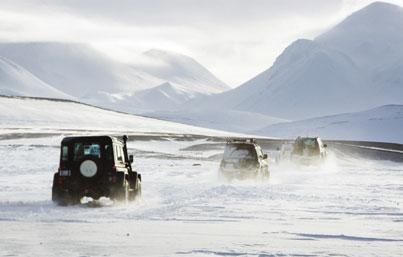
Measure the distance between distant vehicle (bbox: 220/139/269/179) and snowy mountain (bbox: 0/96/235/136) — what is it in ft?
240

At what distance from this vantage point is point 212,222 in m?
16.5

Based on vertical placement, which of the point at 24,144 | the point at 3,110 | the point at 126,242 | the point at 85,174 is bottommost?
the point at 126,242

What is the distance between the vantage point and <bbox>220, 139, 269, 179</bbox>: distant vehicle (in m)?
30.1

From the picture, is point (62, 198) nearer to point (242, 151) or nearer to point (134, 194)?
point (134, 194)

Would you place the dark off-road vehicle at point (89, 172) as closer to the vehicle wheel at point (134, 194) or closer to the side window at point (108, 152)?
the side window at point (108, 152)

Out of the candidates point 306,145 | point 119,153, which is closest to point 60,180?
point 119,153

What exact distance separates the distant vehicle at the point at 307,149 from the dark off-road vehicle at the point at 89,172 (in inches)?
1045

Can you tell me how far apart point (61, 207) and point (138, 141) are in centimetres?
5940

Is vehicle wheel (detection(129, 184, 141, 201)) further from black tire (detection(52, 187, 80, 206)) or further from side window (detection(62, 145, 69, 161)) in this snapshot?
side window (detection(62, 145, 69, 161))

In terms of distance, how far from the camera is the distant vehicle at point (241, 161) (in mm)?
30062

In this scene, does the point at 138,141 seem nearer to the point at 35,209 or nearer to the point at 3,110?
the point at 3,110

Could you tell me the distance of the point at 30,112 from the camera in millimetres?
120000

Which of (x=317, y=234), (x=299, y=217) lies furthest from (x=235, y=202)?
(x=317, y=234)

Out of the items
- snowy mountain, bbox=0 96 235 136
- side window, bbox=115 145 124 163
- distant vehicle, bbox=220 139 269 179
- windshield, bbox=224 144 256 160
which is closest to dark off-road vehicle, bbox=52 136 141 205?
side window, bbox=115 145 124 163
